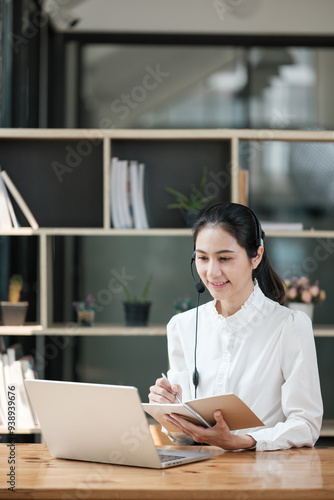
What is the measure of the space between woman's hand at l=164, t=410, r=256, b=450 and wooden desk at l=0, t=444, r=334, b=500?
0.18 feet

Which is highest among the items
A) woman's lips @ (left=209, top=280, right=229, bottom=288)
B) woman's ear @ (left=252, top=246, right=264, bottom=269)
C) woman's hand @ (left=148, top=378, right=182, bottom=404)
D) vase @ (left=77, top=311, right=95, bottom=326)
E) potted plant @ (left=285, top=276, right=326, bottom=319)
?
woman's ear @ (left=252, top=246, right=264, bottom=269)

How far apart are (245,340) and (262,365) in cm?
10

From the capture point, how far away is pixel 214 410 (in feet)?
6.06

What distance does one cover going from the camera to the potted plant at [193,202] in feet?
11.3

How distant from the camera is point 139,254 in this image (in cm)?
429

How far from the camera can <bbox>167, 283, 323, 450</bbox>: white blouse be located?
2.02 metres

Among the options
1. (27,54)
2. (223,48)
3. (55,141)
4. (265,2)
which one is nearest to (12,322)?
(55,141)

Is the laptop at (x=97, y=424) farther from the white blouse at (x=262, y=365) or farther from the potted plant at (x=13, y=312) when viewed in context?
the potted plant at (x=13, y=312)

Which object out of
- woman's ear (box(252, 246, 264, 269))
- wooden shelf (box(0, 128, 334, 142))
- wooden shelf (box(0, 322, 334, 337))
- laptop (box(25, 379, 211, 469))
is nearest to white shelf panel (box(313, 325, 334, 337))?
wooden shelf (box(0, 322, 334, 337))

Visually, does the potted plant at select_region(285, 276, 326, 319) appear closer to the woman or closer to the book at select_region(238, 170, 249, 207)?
the book at select_region(238, 170, 249, 207)

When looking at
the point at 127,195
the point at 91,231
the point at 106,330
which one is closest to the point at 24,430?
the point at 106,330

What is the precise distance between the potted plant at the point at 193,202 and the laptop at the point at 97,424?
1.77 metres

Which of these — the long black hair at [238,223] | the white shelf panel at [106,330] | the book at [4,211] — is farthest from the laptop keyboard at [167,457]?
the book at [4,211]

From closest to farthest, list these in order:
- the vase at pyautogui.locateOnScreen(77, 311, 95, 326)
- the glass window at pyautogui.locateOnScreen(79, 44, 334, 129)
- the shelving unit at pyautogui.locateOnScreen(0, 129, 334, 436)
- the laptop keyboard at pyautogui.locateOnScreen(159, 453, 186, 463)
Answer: the laptop keyboard at pyautogui.locateOnScreen(159, 453, 186, 463) → the shelving unit at pyautogui.locateOnScreen(0, 129, 334, 436) → the vase at pyautogui.locateOnScreen(77, 311, 95, 326) → the glass window at pyautogui.locateOnScreen(79, 44, 334, 129)
